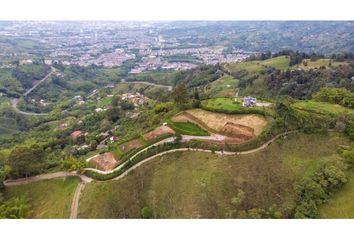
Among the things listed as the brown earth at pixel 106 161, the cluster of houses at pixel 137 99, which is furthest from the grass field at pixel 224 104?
the cluster of houses at pixel 137 99

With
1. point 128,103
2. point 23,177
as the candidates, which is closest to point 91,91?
point 128,103

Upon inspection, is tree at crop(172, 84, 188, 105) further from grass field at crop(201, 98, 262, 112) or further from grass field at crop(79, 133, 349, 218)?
grass field at crop(79, 133, 349, 218)

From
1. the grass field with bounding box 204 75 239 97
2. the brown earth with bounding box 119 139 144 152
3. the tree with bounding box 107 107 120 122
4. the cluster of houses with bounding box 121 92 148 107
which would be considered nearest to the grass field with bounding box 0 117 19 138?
the cluster of houses with bounding box 121 92 148 107

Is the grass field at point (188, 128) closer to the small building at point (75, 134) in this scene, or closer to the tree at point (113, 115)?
the small building at point (75, 134)

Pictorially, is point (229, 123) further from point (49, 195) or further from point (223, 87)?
point (223, 87)

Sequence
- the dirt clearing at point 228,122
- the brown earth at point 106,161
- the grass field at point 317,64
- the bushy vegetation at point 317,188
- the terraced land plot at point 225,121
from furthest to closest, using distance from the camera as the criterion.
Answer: the grass field at point 317,64 → the terraced land plot at point 225,121 → the dirt clearing at point 228,122 → the brown earth at point 106,161 → the bushy vegetation at point 317,188

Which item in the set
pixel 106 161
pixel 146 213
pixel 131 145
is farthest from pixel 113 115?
pixel 146 213
